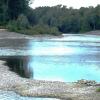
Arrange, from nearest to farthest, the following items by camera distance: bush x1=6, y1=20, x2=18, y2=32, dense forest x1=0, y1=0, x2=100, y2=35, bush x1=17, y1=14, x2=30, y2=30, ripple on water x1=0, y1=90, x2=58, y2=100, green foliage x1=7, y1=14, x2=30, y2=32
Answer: ripple on water x1=0, y1=90, x2=58, y2=100
bush x1=6, y1=20, x2=18, y2=32
green foliage x1=7, y1=14, x2=30, y2=32
bush x1=17, y1=14, x2=30, y2=30
dense forest x1=0, y1=0, x2=100, y2=35

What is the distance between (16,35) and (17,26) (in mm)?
6857

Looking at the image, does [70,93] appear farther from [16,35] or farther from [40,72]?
[16,35]

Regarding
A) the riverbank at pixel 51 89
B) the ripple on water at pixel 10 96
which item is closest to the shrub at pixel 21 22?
the riverbank at pixel 51 89

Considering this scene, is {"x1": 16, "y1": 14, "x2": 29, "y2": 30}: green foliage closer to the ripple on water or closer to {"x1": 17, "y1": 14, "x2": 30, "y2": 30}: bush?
{"x1": 17, "y1": 14, "x2": 30, "y2": 30}: bush

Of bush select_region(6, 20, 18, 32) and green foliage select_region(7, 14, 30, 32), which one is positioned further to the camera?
green foliage select_region(7, 14, 30, 32)

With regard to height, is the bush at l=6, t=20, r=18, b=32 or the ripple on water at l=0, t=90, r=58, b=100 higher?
the ripple on water at l=0, t=90, r=58, b=100

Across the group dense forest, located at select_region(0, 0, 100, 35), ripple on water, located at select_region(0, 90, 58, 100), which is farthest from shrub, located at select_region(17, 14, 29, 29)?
ripple on water, located at select_region(0, 90, 58, 100)

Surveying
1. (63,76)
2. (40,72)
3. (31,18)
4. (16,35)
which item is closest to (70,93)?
(63,76)

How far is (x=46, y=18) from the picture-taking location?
17012 centimetres

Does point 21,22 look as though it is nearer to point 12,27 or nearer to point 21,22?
point 21,22

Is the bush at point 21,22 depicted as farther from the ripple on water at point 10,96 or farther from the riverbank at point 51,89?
the ripple on water at point 10,96

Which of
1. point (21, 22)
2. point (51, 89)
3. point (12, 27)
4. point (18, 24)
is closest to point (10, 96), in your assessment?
point (51, 89)

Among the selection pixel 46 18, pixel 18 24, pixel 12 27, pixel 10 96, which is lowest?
pixel 46 18

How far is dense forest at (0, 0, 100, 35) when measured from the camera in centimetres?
9669
